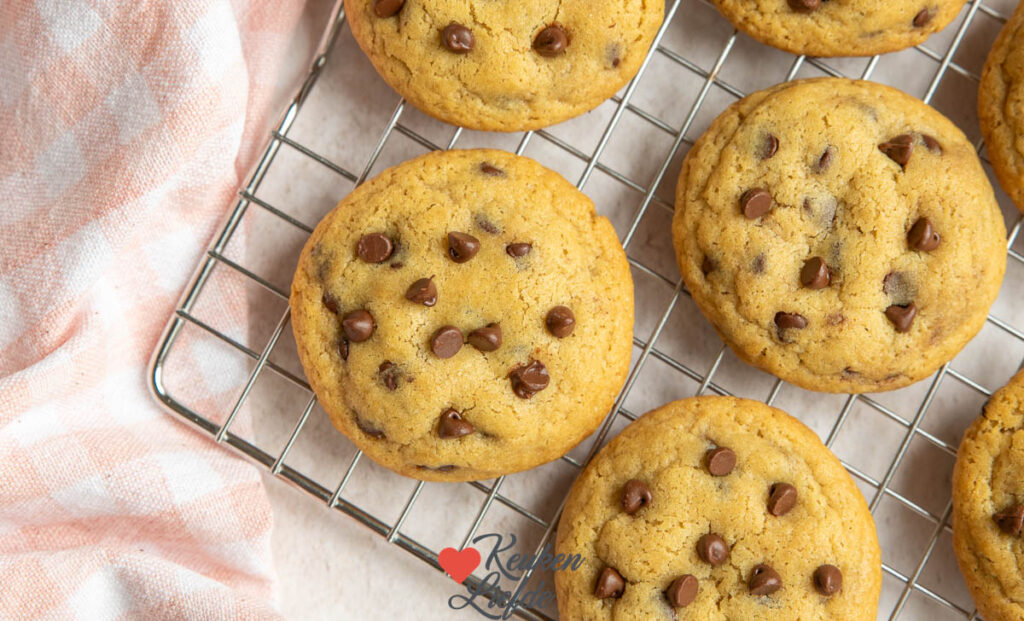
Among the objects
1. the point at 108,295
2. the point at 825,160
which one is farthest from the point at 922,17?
the point at 108,295

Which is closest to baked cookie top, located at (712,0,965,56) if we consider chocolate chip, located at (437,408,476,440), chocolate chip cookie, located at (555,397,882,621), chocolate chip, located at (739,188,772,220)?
chocolate chip, located at (739,188,772,220)

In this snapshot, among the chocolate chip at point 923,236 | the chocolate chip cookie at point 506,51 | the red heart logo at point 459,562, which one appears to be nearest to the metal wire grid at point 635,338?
the red heart logo at point 459,562

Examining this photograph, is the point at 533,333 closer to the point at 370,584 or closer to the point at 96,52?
the point at 370,584

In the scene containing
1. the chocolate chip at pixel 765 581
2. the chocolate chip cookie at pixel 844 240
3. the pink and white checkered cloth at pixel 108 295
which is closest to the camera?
the chocolate chip at pixel 765 581

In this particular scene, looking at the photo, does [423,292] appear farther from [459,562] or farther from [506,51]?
[459,562]

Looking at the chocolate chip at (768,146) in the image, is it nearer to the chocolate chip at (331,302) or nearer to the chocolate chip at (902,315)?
the chocolate chip at (902,315)

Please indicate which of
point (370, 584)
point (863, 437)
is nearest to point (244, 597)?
point (370, 584)
